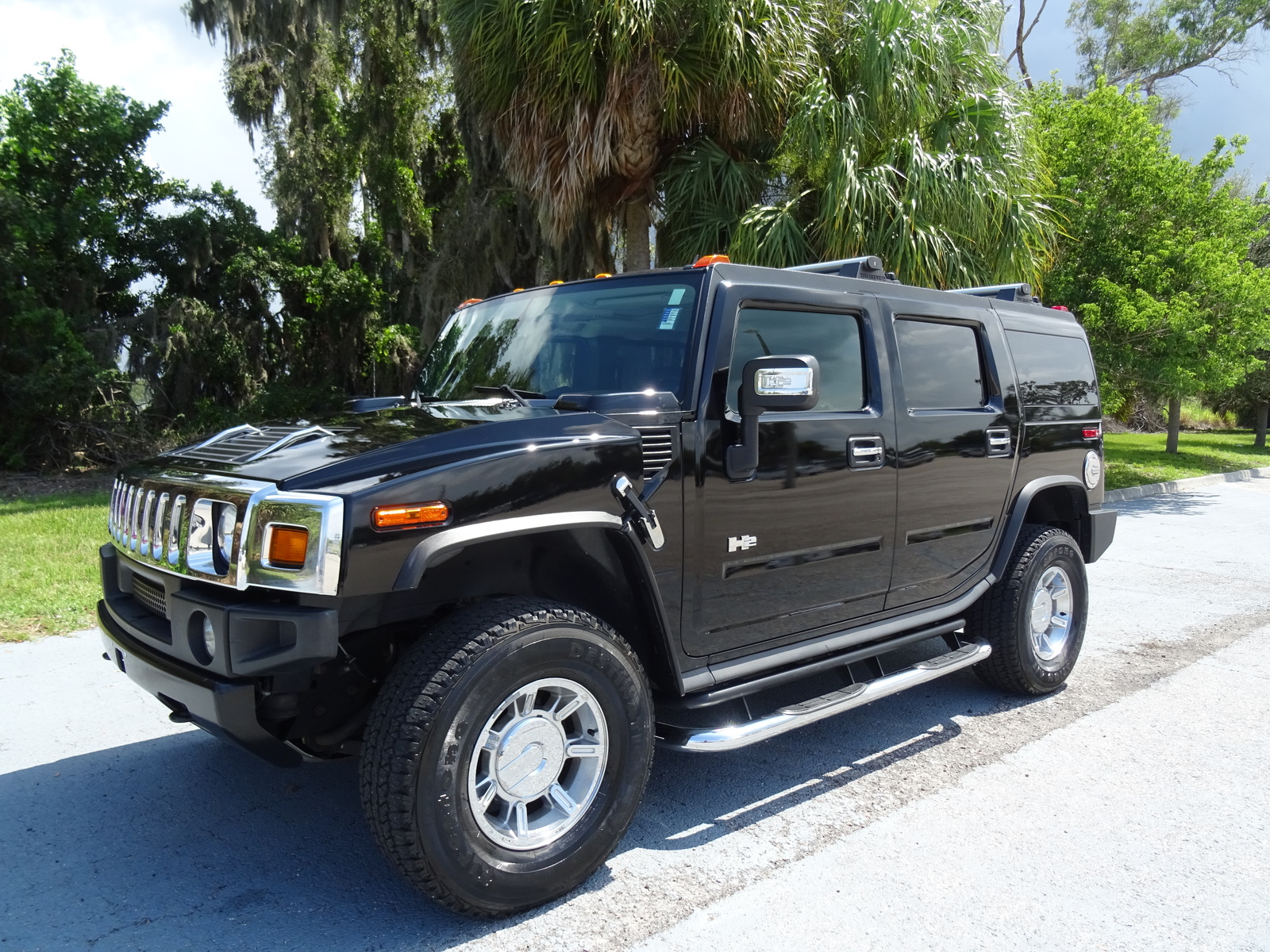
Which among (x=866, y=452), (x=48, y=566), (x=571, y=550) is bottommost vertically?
(x=48, y=566)

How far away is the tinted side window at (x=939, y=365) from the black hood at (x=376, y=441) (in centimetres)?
167

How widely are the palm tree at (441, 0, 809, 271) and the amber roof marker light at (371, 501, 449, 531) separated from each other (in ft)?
26.9

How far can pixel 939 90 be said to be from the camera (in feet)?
35.0

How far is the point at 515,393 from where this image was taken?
3.62 m

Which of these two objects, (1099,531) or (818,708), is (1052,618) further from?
(818,708)

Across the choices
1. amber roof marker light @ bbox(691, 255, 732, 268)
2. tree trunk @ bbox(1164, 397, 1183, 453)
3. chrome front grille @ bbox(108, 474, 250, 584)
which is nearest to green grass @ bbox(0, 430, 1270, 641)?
tree trunk @ bbox(1164, 397, 1183, 453)

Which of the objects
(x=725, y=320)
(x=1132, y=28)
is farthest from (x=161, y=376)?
(x=1132, y=28)

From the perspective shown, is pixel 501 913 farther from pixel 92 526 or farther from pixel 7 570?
pixel 92 526

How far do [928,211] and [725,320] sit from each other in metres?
7.60

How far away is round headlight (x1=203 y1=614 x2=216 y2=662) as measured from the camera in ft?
8.76

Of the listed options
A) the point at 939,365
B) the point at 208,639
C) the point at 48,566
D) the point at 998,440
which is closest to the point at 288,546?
the point at 208,639

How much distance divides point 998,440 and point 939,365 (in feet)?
1.73

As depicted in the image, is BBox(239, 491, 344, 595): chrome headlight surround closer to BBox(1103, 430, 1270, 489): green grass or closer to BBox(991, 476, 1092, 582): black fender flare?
BBox(991, 476, 1092, 582): black fender flare

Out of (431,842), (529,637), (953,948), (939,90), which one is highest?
(939,90)
